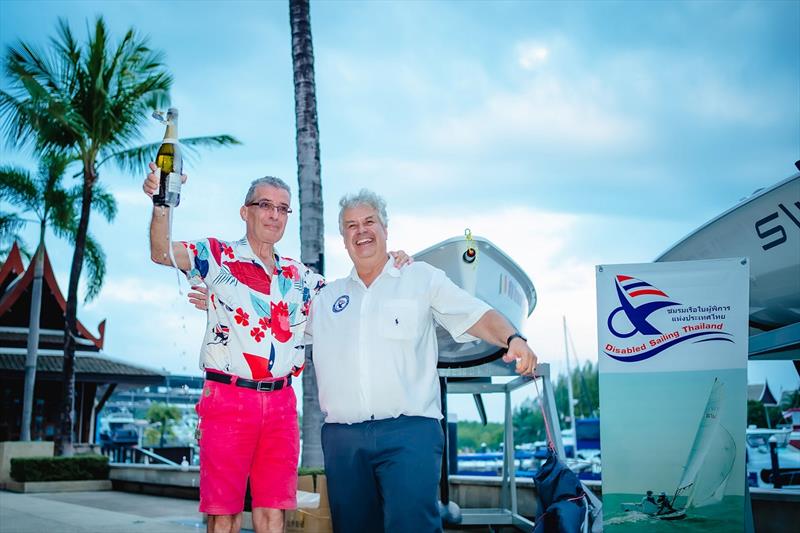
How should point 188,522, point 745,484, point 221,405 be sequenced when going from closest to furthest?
point 221,405 → point 745,484 → point 188,522

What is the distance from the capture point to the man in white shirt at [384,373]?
101 inches

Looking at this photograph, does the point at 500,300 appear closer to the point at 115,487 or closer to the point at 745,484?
the point at 745,484

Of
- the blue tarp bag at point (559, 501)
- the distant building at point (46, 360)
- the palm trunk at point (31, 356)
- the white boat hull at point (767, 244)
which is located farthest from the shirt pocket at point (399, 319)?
the distant building at point (46, 360)

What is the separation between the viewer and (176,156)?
2.96 metres

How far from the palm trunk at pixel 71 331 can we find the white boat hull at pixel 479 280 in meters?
12.8

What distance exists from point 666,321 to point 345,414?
2437 mm

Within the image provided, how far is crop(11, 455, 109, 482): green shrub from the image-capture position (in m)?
14.9

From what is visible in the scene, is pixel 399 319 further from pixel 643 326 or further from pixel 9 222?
Answer: pixel 9 222

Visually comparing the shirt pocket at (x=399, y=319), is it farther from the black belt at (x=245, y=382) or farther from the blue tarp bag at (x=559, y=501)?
the blue tarp bag at (x=559, y=501)

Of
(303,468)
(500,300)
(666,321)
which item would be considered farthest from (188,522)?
(666,321)

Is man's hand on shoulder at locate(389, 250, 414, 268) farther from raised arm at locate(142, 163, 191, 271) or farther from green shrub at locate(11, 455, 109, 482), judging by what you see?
green shrub at locate(11, 455, 109, 482)

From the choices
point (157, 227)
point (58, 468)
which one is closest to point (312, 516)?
point (157, 227)

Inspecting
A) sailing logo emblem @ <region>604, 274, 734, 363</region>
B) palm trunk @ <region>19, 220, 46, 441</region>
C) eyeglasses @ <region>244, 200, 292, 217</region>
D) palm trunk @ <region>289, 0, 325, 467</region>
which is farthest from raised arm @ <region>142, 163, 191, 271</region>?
palm trunk @ <region>19, 220, 46, 441</region>

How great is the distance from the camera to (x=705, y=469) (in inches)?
165
